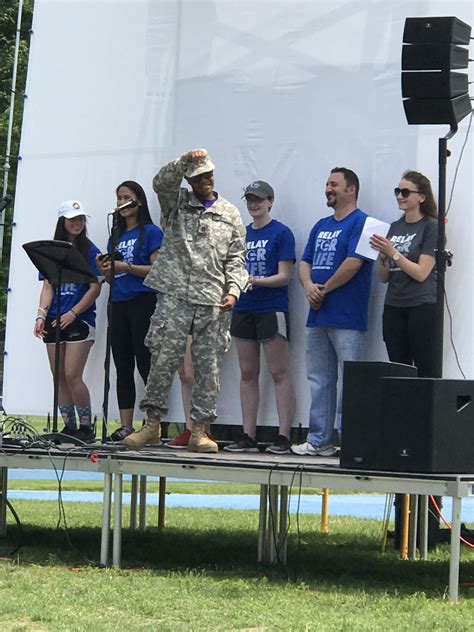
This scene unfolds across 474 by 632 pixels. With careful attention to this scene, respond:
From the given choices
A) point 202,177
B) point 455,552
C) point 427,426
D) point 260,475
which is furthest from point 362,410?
point 202,177

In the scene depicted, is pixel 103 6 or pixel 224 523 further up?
pixel 103 6

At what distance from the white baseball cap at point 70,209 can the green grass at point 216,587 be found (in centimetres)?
234

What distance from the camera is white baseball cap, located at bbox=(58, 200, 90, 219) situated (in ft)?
31.5

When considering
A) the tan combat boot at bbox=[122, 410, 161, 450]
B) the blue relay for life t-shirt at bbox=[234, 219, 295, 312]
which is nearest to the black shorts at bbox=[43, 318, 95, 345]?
the blue relay for life t-shirt at bbox=[234, 219, 295, 312]

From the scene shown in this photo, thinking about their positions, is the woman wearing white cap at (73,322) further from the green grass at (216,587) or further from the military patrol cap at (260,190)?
the military patrol cap at (260,190)

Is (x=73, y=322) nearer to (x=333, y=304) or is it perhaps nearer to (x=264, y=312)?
(x=264, y=312)

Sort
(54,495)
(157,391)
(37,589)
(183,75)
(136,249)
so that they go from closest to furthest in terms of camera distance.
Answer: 1. (37,589)
2. (157,391)
3. (136,249)
4. (183,75)
5. (54,495)

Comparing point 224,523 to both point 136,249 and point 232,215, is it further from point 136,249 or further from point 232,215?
point 232,215

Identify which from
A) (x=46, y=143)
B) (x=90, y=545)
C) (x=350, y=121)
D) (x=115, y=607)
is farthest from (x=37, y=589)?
(x=46, y=143)

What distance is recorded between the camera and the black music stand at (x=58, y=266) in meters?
8.88

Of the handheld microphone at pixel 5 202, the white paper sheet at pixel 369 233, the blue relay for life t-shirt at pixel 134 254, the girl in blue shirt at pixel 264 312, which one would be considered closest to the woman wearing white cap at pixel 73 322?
the blue relay for life t-shirt at pixel 134 254

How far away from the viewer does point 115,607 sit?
6086mm

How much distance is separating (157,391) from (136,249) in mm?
1686

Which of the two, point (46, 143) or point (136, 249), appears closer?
point (136, 249)
